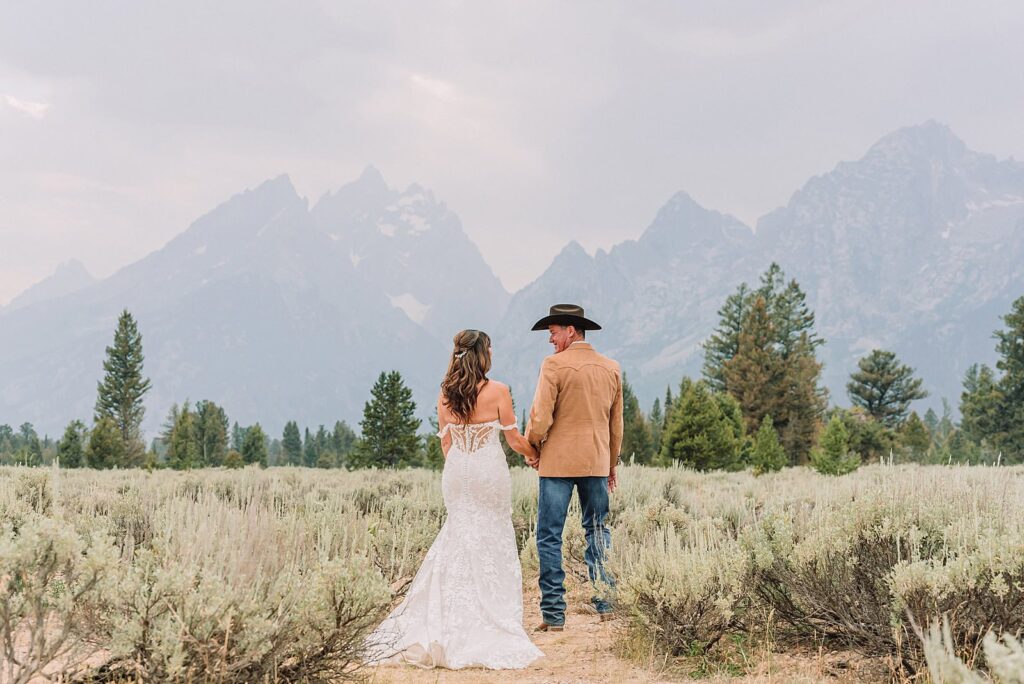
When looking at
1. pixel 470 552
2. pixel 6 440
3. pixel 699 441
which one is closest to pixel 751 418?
pixel 699 441

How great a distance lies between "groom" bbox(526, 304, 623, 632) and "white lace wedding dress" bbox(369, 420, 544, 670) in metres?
0.38

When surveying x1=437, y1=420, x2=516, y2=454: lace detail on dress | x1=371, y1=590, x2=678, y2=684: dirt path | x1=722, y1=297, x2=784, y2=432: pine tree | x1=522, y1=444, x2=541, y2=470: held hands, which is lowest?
x1=371, y1=590, x2=678, y2=684: dirt path

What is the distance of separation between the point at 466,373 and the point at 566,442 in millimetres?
1039

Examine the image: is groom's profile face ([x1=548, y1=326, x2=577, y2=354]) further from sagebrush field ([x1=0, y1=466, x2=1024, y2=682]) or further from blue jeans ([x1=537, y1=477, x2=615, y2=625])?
sagebrush field ([x1=0, y1=466, x2=1024, y2=682])

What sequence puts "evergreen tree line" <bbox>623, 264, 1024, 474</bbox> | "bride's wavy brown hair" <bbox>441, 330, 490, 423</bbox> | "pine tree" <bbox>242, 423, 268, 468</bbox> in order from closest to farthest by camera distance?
1. "bride's wavy brown hair" <bbox>441, 330, 490, 423</bbox>
2. "evergreen tree line" <bbox>623, 264, 1024, 474</bbox>
3. "pine tree" <bbox>242, 423, 268, 468</bbox>

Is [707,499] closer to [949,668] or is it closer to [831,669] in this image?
[831,669]

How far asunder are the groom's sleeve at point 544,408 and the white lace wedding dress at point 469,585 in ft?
1.05

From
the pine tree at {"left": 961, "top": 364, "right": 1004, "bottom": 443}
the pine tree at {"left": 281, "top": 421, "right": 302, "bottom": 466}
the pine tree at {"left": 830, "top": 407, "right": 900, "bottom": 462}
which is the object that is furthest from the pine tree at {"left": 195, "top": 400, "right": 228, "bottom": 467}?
the pine tree at {"left": 961, "top": 364, "right": 1004, "bottom": 443}

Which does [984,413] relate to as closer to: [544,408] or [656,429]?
[656,429]

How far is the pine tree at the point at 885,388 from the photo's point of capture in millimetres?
58250

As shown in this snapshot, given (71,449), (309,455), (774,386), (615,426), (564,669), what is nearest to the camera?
(564,669)

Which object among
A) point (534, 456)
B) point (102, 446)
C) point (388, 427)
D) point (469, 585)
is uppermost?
point (388, 427)

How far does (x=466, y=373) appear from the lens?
5.86 meters

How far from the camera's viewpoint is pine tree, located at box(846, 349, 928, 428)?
5825cm
